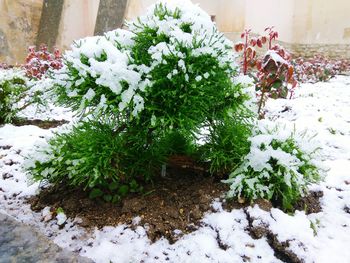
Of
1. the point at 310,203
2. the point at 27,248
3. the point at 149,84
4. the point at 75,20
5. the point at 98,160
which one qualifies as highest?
the point at 75,20

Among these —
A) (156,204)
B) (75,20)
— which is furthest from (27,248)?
(75,20)

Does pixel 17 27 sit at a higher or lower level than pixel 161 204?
higher

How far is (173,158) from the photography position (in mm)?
1630

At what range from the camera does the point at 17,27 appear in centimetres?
660

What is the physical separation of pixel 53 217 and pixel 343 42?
914 centimetres

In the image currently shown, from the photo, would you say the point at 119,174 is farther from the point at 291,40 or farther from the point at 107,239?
the point at 291,40

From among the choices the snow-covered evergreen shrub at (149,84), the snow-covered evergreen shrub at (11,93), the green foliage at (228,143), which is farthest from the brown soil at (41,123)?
the green foliage at (228,143)

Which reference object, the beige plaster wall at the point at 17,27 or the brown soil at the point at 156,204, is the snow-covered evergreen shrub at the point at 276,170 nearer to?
the brown soil at the point at 156,204

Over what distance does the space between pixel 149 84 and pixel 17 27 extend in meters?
6.43

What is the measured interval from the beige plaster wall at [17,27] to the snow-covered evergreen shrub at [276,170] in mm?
6322

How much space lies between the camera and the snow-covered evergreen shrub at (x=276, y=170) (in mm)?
1414

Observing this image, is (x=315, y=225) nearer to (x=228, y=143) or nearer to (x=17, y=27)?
(x=228, y=143)

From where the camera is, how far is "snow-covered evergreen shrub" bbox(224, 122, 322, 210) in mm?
1414

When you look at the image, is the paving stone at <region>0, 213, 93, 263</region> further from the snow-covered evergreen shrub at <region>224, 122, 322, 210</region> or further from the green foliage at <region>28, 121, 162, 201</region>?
the snow-covered evergreen shrub at <region>224, 122, 322, 210</region>
